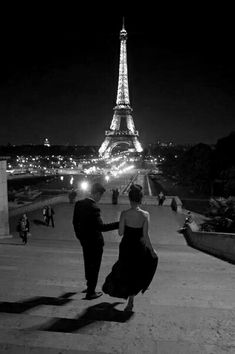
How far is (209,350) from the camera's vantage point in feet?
11.3

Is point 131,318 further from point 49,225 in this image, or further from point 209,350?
point 49,225

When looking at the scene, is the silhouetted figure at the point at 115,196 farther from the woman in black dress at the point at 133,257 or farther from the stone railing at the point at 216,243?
the woman in black dress at the point at 133,257

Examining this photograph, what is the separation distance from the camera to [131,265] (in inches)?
173

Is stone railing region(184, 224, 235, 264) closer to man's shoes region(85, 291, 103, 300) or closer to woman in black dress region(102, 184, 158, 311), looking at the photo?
man's shoes region(85, 291, 103, 300)

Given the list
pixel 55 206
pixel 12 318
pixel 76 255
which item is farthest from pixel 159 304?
pixel 55 206

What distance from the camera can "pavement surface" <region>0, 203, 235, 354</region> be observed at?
3481mm

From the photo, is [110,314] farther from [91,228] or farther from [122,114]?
[122,114]

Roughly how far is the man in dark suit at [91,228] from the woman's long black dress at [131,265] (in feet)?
1.32

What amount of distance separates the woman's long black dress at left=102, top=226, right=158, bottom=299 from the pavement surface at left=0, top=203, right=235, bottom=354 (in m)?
0.24

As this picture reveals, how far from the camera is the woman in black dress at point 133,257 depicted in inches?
173

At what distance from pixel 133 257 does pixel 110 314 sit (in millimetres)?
639

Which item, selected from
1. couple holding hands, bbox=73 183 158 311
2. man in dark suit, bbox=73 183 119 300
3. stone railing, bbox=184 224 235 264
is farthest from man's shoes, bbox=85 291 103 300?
stone railing, bbox=184 224 235 264

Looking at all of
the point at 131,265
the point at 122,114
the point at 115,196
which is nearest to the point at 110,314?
the point at 131,265

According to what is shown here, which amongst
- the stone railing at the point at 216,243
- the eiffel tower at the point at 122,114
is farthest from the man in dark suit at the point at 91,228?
the eiffel tower at the point at 122,114
